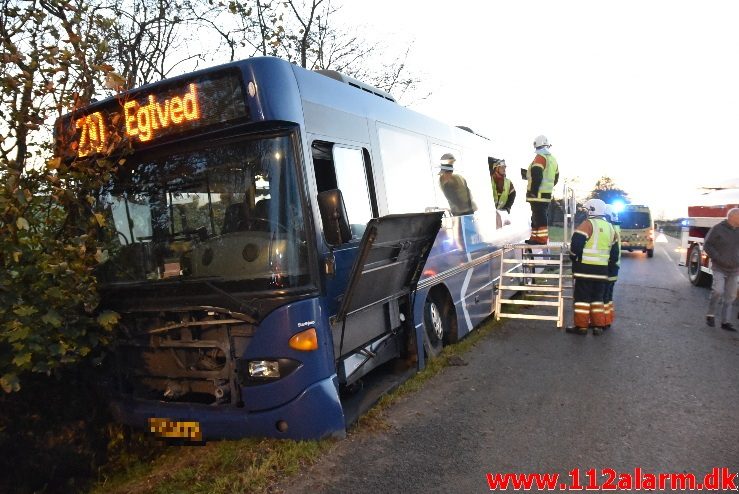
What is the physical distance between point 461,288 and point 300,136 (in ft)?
13.4

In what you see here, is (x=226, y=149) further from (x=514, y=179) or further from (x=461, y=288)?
(x=514, y=179)

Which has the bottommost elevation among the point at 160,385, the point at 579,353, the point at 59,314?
the point at 579,353

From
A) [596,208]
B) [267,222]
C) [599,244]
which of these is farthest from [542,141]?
[267,222]

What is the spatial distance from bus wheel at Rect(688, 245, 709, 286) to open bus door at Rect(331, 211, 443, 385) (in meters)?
10.5

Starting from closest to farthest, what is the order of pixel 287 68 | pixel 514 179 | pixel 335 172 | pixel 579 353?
pixel 287 68 → pixel 335 172 → pixel 579 353 → pixel 514 179

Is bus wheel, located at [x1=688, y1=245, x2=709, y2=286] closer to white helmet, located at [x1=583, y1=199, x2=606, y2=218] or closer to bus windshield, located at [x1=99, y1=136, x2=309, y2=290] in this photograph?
white helmet, located at [x1=583, y1=199, x2=606, y2=218]

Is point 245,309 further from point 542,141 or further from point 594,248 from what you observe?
point 542,141

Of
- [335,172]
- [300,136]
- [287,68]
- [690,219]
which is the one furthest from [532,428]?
[690,219]

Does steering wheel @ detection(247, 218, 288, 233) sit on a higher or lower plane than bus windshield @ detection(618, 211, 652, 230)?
higher

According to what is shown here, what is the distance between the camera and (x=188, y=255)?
4406 millimetres

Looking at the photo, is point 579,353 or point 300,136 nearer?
point 300,136

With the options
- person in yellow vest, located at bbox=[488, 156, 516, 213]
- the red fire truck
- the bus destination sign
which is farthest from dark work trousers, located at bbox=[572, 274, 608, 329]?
the bus destination sign

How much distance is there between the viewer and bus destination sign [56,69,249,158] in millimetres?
4230

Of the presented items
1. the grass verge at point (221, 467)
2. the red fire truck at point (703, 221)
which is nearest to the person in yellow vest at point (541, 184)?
the red fire truck at point (703, 221)
